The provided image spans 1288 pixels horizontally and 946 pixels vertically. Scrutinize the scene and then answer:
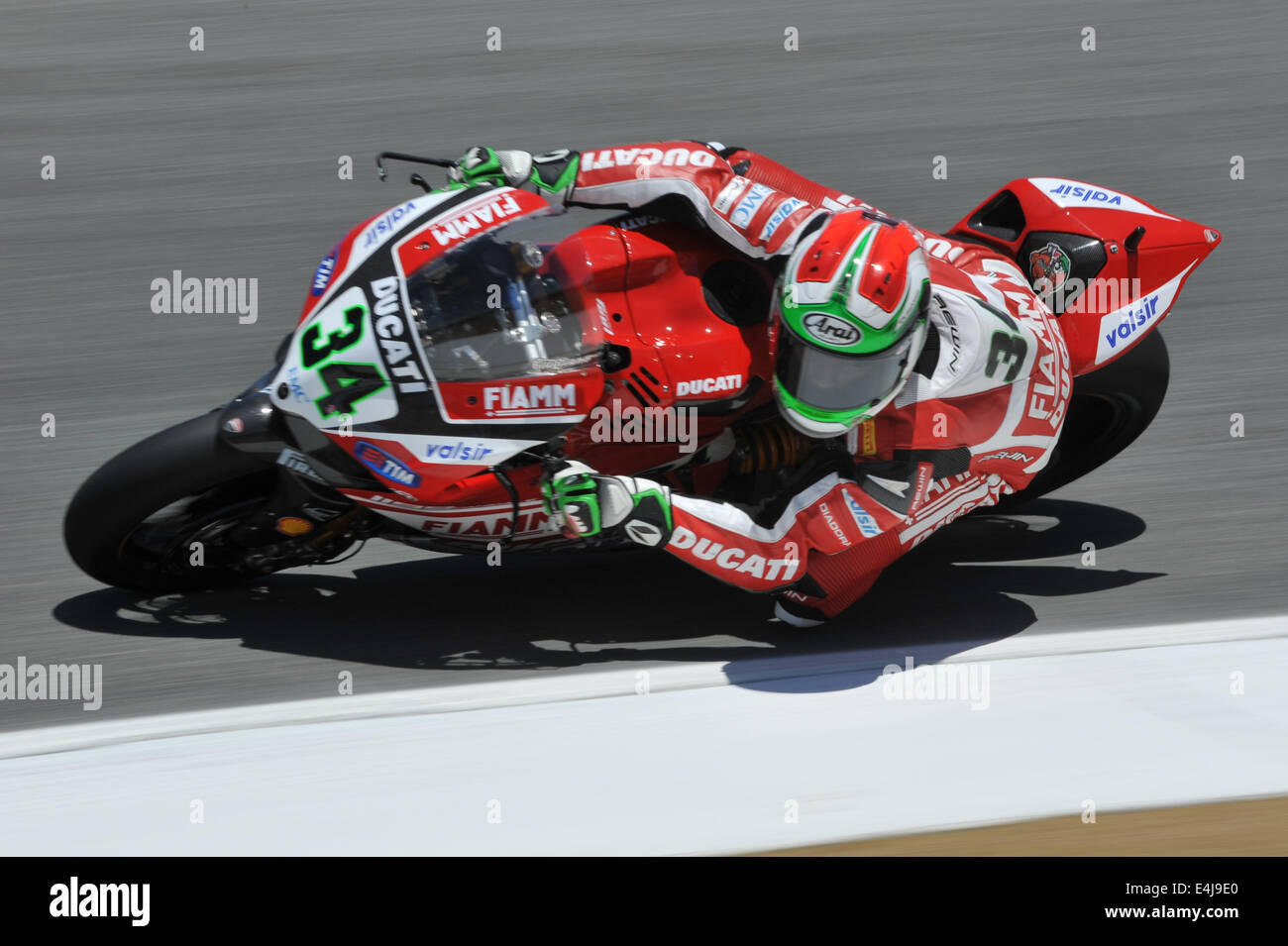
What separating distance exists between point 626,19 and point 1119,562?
15.4 feet

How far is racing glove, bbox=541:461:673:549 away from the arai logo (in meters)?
0.60

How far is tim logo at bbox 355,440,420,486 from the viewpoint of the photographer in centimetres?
390

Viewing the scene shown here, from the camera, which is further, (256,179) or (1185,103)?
(1185,103)

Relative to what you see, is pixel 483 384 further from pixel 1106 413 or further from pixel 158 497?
pixel 1106 413

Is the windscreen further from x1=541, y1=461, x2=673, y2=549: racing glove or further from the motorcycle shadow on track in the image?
the motorcycle shadow on track

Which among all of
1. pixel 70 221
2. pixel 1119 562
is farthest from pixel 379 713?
pixel 70 221

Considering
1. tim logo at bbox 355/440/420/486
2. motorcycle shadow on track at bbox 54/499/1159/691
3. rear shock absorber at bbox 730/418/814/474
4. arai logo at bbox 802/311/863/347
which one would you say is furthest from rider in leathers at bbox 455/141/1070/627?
tim logo at bbox 355/440/420/486

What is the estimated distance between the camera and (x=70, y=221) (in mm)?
6504

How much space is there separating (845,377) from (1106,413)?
150 cm

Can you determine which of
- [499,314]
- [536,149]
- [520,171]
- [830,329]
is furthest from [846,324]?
[536,149]

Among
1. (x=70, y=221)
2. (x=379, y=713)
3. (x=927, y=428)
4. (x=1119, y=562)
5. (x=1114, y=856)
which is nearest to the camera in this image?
(x=1114, y=856)

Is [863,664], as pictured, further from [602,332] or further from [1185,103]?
[1185,103]

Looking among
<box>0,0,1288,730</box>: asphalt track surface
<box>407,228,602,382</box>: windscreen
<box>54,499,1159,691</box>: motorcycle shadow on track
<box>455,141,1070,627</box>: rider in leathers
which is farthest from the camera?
<box>0,0,1288,730</box>: asphalt track surface

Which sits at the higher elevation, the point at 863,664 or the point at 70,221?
the point at 70,221
